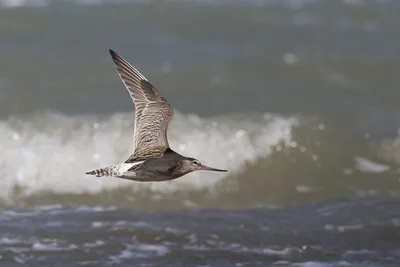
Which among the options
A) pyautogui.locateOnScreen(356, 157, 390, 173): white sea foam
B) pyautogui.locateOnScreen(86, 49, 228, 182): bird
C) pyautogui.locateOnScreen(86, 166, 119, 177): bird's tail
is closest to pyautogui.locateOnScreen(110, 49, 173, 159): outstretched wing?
pyautogui.locateOnScreen(86, 49, 228, 182): bird

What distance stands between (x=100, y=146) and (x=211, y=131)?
0.99 m

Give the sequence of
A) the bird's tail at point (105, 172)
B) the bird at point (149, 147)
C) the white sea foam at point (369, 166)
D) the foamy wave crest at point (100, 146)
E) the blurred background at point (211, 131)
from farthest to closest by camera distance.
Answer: the white sea foam at point (369, 166) → the foamy wave crest at point (100, 146) → the blurred background at point (211, 131) → the bird at point (149, 147) → the bird's tail at point (105, 172)

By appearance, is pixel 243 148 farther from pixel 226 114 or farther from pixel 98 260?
pixel 98 260

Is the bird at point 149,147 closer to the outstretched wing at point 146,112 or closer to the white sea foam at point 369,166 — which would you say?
the outstretched wing at point 146,112

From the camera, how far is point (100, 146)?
27.3 ft

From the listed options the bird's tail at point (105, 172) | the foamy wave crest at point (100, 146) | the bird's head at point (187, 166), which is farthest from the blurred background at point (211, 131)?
the bird's tail at point (105, 172)

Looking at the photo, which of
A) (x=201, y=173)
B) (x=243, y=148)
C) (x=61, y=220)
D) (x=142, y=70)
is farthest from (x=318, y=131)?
(x=61, y=220)

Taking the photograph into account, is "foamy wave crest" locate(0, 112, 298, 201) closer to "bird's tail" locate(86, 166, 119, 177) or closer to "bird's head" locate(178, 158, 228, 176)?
"bird's head" locate(178, 158, 228, 176)

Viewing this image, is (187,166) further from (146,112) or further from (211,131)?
(211,131)

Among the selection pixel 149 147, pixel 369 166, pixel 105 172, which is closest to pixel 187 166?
pixel 149 147

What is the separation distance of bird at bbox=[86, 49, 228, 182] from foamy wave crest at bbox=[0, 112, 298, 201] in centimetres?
208

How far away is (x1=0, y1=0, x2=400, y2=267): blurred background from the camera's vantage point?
620 cm

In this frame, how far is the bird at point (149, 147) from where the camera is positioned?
16.9 feet

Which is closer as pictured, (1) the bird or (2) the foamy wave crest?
(1) the bird
